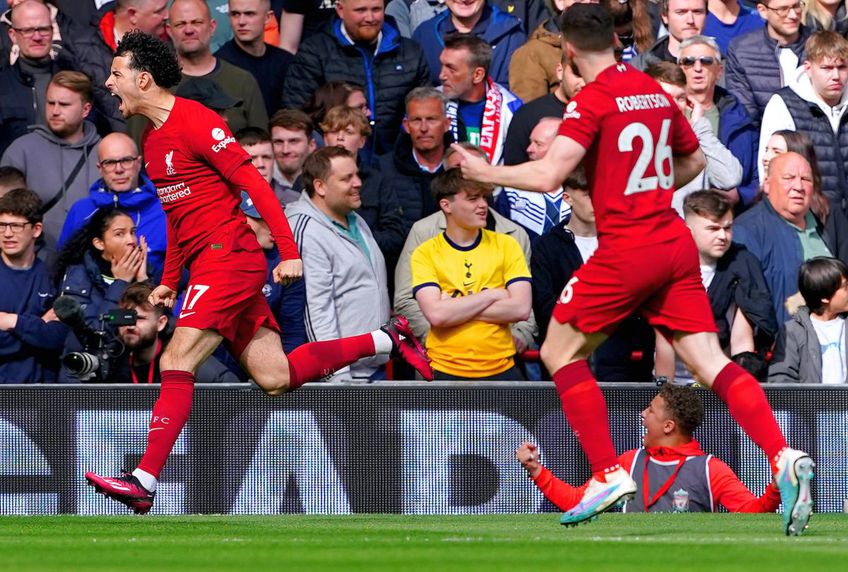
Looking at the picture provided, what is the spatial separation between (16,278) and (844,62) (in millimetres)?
6907

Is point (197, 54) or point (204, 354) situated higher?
point (197, 54)

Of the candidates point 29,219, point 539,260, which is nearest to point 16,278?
point 29,219

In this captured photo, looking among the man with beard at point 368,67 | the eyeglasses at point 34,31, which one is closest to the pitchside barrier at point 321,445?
the man with beard at point 368,67

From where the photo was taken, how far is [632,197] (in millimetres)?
7887

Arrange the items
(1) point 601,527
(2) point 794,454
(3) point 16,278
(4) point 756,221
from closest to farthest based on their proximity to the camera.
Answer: (2) point 794,454 → (1) point 601,527 → (3) point 16,278 → (4) point 756,221

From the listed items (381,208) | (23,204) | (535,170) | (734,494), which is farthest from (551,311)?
(535,170)

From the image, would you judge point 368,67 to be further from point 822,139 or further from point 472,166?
point 472,166

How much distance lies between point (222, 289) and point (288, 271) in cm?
52

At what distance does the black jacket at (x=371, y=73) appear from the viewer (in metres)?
13.7

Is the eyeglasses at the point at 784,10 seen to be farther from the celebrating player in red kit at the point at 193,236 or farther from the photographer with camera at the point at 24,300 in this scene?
the celebrating player in red kit at the point at 193,236

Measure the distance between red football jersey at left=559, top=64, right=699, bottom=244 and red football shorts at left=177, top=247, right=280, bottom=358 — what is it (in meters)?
2.20

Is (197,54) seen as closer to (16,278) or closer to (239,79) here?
(239,79)

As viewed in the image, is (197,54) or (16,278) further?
(197,54)

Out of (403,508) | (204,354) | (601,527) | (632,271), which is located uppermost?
(632,271)
